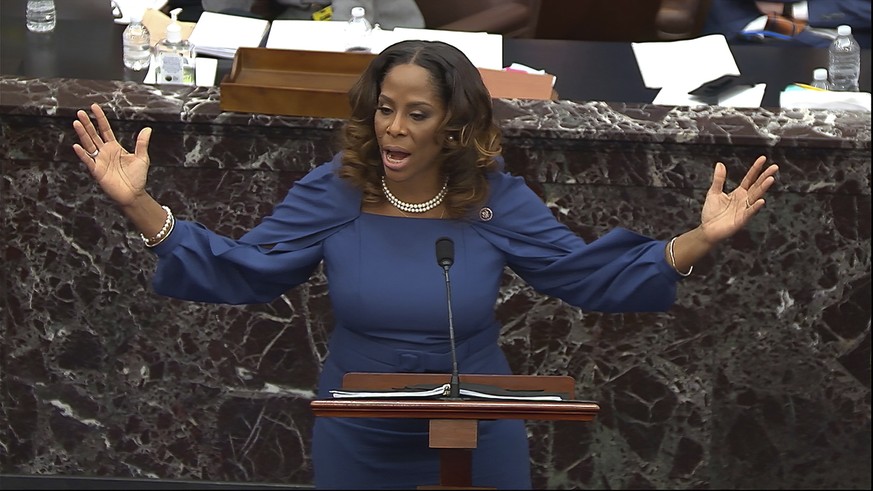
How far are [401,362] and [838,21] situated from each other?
346cm

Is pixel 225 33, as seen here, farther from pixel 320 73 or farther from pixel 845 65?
pixel 845 65

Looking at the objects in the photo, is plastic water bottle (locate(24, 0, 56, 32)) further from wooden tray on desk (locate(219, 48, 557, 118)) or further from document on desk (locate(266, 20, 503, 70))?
wooden tray on desk (locate(219, 48, 557, 118))

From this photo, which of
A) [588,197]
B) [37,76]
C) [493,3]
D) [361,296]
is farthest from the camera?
[493,3]

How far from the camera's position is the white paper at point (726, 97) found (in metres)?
4.26

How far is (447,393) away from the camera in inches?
99.2

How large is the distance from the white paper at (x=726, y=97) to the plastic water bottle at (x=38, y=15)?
200 centimetres

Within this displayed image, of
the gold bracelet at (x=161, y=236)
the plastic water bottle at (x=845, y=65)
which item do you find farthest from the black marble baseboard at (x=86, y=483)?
the plastic water bottle at (x=845, y=65)

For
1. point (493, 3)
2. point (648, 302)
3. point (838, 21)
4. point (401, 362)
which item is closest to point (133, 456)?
point (401, 362)

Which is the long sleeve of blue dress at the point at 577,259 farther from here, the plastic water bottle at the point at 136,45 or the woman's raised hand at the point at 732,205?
the plastic water bottle at the point at 136,45

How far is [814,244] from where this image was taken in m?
3.88

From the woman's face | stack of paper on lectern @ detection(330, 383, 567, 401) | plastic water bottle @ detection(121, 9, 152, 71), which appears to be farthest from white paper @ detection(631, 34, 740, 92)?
stack of paper on lectern @ detection(330, 383, 567, 401)

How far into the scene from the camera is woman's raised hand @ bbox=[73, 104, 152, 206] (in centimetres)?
272

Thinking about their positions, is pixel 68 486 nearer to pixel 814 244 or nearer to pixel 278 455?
pixel 278 455

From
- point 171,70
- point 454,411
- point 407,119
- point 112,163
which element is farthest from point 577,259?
point 171,70
